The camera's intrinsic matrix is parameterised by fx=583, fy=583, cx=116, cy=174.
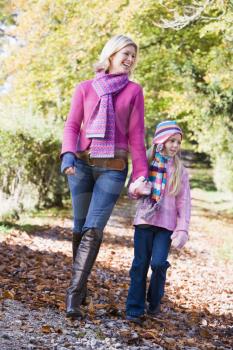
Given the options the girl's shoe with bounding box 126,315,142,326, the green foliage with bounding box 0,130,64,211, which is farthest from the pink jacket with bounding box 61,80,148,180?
the green foliage with bounding box 0,130,64,211

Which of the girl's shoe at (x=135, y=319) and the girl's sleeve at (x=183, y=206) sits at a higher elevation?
the girl's sleeve at (x=183, y=206)

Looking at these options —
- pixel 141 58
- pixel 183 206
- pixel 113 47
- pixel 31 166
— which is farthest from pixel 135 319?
pixel 141 58

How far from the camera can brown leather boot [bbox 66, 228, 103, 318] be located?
450 centimetres

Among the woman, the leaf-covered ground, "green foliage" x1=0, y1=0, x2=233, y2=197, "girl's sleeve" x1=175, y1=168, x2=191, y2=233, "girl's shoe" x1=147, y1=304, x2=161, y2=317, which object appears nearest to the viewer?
the leaf-covered ground

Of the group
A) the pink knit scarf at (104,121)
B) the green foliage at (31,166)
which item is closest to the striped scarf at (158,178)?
the pink knit scarf at (104,121)

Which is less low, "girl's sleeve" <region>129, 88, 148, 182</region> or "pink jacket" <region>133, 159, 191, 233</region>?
"girl's sleeve" <region>129, 88, 148, 182</region>

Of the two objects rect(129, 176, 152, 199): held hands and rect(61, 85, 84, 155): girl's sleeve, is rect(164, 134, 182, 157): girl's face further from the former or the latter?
rect(61, 85, 84, 155): girl's sleeve

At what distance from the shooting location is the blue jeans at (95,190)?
448cm

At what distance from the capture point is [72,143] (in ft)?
14.7

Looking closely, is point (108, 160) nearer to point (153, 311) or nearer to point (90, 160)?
point (90, 160)

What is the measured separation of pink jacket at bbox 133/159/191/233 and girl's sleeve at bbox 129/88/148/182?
422mm

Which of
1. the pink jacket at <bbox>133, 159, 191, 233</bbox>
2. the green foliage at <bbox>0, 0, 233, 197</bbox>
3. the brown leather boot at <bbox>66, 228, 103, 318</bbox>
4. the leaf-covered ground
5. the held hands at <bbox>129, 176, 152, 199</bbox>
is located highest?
the green foliage at <bbox>0, 0, 233, 197</bbox>

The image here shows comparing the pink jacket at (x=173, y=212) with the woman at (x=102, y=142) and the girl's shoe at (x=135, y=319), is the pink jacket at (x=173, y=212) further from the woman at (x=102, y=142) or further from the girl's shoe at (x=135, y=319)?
the girl's shoe at (x=135, y=319)

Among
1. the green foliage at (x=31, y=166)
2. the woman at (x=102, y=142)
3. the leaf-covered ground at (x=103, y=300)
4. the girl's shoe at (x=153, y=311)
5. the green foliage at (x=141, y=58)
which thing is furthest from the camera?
the green foliage at (x=141, y=58)
